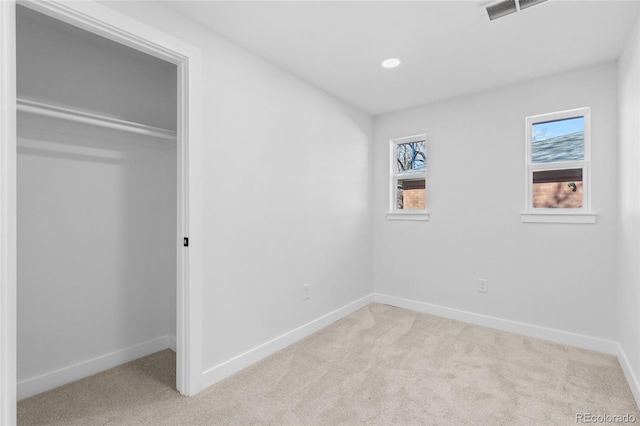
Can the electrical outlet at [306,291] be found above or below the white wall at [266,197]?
below

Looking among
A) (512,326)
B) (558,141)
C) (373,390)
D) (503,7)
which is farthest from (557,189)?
(373,390)

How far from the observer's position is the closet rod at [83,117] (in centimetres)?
181

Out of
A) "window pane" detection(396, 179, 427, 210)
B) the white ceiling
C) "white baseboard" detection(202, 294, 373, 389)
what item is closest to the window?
the white ceiling

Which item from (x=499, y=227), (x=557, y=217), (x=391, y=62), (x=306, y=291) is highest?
(x=391, y=62)

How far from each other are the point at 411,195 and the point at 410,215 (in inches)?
10.8

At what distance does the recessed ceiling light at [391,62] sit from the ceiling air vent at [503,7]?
0.73 meters

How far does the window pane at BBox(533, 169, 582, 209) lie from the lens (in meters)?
2.86

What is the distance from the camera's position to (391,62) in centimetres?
266

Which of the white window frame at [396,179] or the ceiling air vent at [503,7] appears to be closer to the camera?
the ceiling air vent at [503,7]

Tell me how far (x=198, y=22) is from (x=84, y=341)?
92.9 inches
